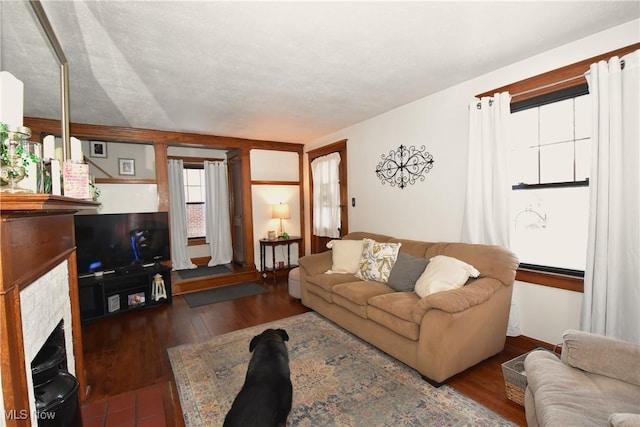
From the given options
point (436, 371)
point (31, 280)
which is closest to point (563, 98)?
point (436, 371)

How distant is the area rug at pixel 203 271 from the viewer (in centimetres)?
509

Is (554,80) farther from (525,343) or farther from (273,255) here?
(273,255)

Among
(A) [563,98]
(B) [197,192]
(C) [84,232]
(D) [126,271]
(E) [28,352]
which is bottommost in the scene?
(D) [126,271]

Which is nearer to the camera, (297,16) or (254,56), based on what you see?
(297,16)

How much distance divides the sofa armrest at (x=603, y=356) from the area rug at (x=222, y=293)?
3.73m

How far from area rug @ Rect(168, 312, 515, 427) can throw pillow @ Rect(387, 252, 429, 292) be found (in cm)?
63

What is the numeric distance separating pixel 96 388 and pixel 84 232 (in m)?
2.30

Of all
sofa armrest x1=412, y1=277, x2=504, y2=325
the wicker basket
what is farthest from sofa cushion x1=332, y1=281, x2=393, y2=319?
the wicker basket

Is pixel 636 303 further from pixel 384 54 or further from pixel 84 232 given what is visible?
pixel 84 232

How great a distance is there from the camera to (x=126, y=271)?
402cm

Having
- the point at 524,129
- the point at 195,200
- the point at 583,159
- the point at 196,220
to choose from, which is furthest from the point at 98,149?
the point at 583,159

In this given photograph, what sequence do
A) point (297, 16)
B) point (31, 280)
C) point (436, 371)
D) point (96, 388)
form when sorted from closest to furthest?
point (31, 280)
point (297, 16)
point (436, 371)
point (96, 388)

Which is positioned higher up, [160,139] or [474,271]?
[160,139]

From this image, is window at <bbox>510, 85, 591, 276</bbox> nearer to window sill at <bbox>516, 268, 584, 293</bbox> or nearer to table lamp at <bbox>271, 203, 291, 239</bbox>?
window sill at <bbox>516, 268, 584, 293</bbox>
